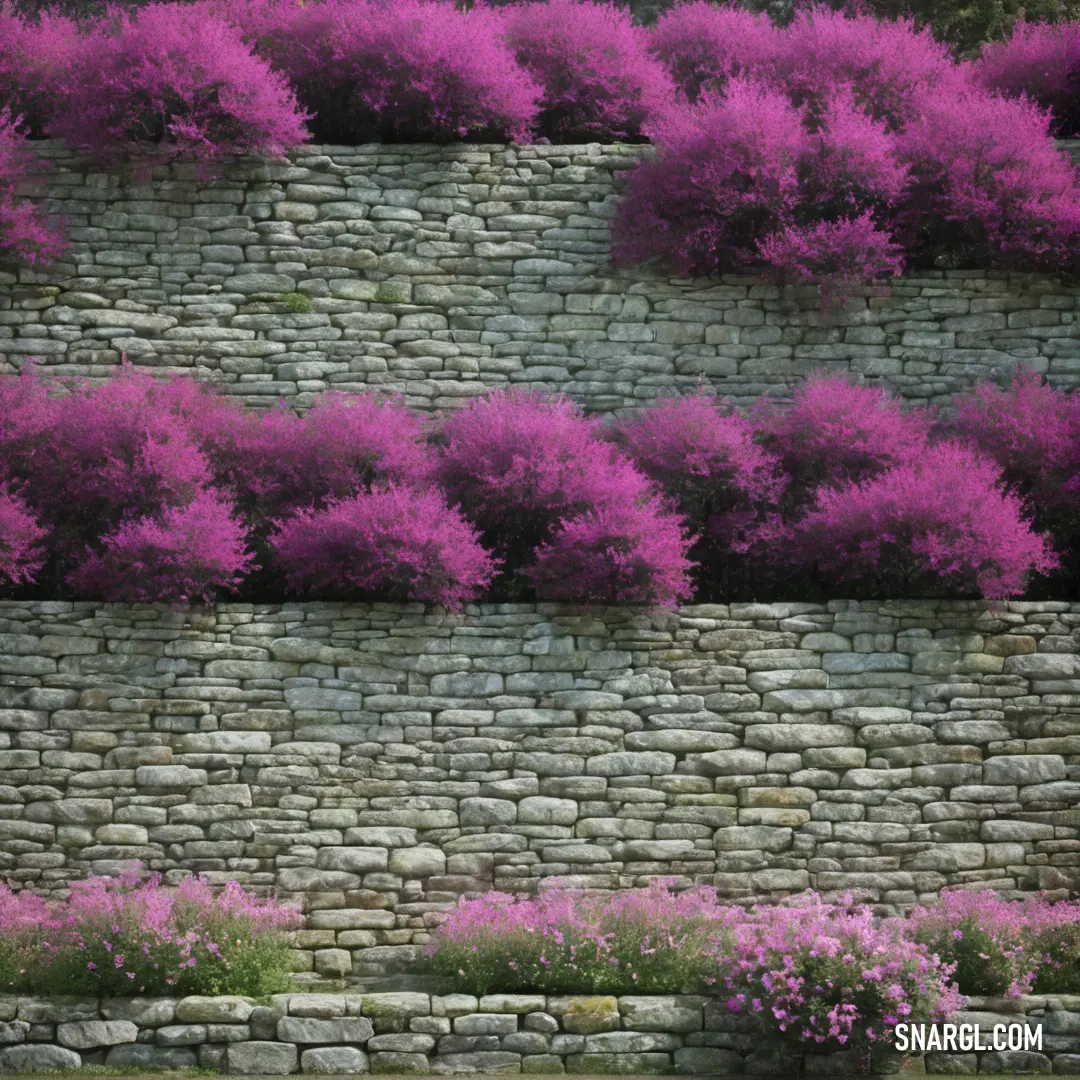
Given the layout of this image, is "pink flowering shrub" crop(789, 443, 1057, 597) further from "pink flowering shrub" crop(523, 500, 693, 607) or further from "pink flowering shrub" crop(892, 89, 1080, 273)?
"pink flowering shrub" crop(892, 89, 1080, 273)

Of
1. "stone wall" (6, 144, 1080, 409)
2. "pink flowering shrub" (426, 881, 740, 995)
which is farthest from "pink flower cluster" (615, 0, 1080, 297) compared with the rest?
"pink flowering shrub" (426, 881, 740, 995)

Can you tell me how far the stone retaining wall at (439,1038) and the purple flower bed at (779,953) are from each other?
0.60 ft

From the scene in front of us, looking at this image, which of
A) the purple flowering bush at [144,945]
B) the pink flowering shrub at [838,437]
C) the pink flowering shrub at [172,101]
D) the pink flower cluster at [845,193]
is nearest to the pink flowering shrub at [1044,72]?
the pink flower cluster at [845,193]

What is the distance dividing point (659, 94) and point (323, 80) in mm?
3052

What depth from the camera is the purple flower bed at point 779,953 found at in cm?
768

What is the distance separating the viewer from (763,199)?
37.8 ft

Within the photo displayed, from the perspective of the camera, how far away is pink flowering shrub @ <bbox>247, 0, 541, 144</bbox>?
39.8 ft

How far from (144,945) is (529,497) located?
391 cm

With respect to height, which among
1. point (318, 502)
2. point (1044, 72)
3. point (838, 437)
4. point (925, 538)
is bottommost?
point (925, 538)

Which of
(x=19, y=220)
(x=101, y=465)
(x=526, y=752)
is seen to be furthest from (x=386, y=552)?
(x=19, y=220)

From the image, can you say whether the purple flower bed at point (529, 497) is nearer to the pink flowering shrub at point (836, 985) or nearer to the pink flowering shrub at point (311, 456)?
the pink flowering shrub at point (311, 456)

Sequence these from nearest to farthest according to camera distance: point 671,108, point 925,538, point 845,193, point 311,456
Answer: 1. point 925,538
2. point 311,456
3. point 845,193
4. point 671,108

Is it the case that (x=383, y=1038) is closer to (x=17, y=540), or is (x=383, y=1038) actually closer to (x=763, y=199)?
(x=17, y=540)

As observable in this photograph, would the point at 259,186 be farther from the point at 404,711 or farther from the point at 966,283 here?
the point at 966,283
